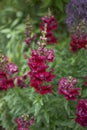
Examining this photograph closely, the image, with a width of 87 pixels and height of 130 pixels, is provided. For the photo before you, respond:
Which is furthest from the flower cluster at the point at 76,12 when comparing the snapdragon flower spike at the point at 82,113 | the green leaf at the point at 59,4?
the snapdragon flower spike at the point at 82,113

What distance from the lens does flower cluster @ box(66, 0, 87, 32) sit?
396 cm

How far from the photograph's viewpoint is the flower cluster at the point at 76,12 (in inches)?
156

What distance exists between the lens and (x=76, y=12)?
4.03 meters

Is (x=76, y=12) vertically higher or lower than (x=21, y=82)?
higher

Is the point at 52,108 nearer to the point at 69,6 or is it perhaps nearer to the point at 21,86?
the point at 21,86

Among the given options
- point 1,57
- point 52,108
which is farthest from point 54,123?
point 1,57

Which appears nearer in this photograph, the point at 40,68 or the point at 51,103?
the point at 40,68

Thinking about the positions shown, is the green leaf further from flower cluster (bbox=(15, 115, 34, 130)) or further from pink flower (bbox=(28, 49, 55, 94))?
flower cluster (bbox=(15, 115, 34, 130))

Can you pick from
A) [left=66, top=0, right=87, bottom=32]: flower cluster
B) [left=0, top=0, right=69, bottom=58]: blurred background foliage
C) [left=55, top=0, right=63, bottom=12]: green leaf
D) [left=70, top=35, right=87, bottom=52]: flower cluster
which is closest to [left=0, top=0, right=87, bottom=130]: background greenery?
[left=70, top=35, right=87, bottom=52]: flower cluster

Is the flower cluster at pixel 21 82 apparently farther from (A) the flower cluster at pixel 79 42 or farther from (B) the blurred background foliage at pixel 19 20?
(B) the blurred background foliage at pixel 19 20

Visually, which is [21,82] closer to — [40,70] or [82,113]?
[40,70]

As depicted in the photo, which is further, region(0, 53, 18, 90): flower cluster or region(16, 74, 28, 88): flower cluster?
region(16, 74, 28, 88): flower cluster

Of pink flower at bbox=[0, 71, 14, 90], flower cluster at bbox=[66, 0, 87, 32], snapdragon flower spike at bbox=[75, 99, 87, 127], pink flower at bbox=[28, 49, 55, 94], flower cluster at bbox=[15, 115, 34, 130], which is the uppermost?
flower cluster at bbox=[66, 0, 87, 32]

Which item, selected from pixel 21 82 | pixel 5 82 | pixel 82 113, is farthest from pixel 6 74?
pixel 82 113
